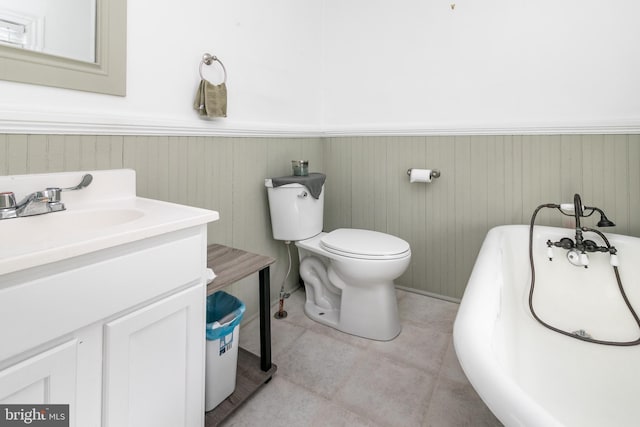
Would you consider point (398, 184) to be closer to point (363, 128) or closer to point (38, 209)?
point (363, 128)

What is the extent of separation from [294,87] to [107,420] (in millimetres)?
1973

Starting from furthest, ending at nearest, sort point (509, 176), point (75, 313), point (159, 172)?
point (509, 176) → point (159, 172) → point (75, 313)

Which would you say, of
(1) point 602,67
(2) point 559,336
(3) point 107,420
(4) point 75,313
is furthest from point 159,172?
(1) point 602,67

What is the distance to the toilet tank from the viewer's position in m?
1.90

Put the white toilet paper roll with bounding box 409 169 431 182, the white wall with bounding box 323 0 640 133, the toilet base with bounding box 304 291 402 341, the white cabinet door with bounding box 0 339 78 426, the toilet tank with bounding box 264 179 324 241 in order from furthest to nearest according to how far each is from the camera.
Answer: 1. the white toilet paper roll with bounding box 409 169 431 182
2. the toilet tank with bounding box 264 179 324 241
3. the toilet base with bounding box 304 291 402 341
4. the white wall with bounding box 323 0 640 133
5. the white cabinet door with bounding box 0 339 78 426

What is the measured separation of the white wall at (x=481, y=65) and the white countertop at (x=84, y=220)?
5.32ft

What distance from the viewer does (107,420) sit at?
804mm

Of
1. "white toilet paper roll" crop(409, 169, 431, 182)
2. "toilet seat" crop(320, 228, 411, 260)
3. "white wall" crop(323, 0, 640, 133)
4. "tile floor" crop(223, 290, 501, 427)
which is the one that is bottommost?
"tile floor" crop(223, 290, 501, 427)

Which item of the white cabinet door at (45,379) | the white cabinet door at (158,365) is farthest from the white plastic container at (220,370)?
the white cabinet door at (45,379)

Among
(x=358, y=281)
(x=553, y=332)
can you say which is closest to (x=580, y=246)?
(x=553, y=332)

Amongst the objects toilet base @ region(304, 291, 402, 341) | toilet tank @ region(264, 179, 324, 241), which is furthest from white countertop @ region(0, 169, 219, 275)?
toilet base @ region(304, 291, 402, 341)

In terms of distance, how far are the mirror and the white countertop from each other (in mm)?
320

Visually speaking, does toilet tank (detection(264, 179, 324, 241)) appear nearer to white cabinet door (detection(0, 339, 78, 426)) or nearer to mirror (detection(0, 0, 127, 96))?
mirror (detection(0, 0, 127, 96))

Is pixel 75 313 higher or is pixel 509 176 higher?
pixel 509 176
